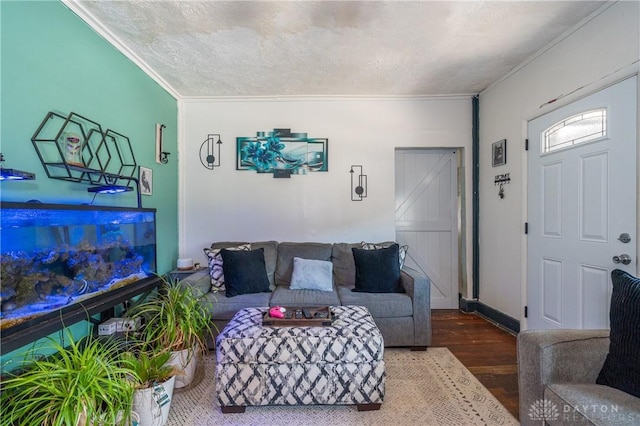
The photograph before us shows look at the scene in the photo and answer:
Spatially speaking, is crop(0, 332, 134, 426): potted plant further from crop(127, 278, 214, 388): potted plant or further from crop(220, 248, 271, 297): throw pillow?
crop(220, 248, 271, 297): throw pillow

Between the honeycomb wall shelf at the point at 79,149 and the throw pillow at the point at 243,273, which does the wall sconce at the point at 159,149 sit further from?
the throw pillow at the point at 243,273

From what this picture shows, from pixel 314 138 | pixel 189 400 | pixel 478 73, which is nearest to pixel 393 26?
pixel 478 73

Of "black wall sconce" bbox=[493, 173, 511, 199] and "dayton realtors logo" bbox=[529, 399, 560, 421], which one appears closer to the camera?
"dayton realtors logo" bbox=[529, 399, 560, 421]

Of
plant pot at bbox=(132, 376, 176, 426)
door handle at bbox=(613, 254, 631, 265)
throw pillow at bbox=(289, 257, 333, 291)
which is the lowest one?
plant pot at bbox=(132, 376, 176, 426)

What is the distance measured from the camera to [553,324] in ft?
7.75

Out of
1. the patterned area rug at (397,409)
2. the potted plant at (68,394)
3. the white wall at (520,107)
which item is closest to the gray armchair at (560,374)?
the patterned area rug at (397,409)

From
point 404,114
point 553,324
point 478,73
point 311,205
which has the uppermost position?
point 478,73

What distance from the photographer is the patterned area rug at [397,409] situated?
1.66m

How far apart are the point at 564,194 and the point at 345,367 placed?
2184 mm

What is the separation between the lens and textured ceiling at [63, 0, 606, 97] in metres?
1.95

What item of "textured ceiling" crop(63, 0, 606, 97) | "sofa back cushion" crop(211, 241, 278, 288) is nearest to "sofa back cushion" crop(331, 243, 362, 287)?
"sofa back cushion" crop(211, 241, 278, 288)

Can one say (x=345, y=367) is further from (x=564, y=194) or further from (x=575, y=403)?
(x=564, y=194)

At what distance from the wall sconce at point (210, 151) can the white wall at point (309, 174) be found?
62 millimetres

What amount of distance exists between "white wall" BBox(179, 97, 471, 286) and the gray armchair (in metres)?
2.19
